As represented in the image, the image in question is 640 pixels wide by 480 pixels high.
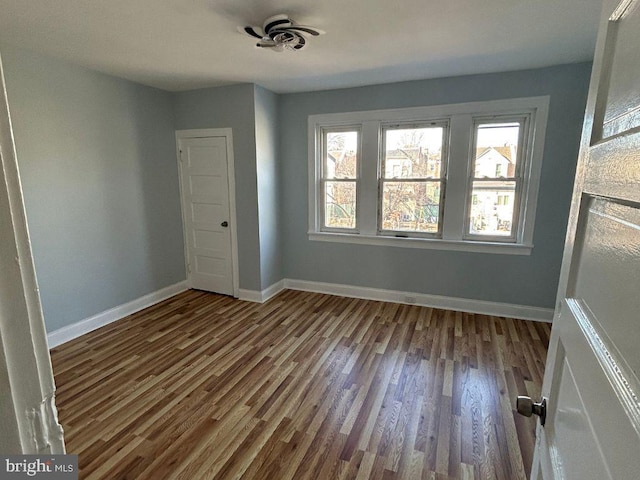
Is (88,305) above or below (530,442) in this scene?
above

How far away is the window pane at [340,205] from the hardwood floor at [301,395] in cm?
125

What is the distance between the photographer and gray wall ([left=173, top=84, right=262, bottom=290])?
371 centimetres

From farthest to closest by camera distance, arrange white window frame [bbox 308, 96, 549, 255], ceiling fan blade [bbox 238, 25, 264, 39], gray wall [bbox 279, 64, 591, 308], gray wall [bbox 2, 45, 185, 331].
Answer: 1. white window frame [bbox 308, 96, 549, 255]
2. gray wall [bbox 279, 64, 591, 308]
3. gray wall [bbox 2, 45, 185, 331]
4. ceiling fan blade [bbox 238, 25, 264, 39]

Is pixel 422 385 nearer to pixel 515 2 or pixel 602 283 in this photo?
pixel 602 283

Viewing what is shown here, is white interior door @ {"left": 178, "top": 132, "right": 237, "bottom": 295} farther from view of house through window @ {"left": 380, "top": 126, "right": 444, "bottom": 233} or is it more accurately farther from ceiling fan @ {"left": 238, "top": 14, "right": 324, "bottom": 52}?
view of house through window @ {"left": 380, "top": 126, "right": 444, "bottom": 233}

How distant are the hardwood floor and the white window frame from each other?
0.86 meters

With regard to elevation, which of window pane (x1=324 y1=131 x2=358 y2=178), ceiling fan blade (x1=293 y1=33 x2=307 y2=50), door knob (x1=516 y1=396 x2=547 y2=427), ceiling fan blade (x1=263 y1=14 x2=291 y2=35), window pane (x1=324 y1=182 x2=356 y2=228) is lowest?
door knob (x1=516 y1=396 x2=547 y2=427)

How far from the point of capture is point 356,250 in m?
4.14

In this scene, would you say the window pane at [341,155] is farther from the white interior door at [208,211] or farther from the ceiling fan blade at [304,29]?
the ceiling fan blade at [304,29]

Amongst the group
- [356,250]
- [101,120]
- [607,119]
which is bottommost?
[356,250]

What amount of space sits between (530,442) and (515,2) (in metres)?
2.61

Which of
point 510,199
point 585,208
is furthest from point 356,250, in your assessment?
point 585,208

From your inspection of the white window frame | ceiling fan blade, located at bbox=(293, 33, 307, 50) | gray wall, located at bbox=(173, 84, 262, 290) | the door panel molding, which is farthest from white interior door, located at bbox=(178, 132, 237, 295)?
the door panel molding

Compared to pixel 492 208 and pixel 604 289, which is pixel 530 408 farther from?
pixel 492 208
